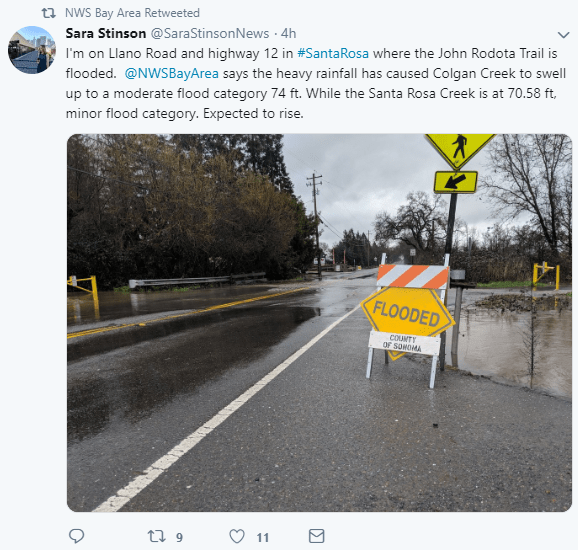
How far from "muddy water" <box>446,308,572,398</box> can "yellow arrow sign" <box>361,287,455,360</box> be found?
3.42 ft

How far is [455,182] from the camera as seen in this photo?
5387 mm

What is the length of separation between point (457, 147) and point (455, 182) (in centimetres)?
48

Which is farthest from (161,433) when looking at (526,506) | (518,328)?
(518,328)

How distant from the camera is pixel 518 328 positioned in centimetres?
827

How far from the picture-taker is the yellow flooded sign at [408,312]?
4.93m

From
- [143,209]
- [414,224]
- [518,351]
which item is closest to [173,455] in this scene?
[518,351]

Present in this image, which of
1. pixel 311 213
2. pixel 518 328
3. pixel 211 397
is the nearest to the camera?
pixel 211 397

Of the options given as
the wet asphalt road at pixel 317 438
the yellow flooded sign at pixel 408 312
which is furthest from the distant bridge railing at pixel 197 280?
the yellow flooded sign at pixel 408 312

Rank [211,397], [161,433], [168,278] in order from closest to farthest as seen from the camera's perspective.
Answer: [161,433]
[211,397]
[168,278]

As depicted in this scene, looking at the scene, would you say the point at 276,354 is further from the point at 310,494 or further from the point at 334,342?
the point at 310,494

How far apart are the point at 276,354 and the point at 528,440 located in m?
3.81
